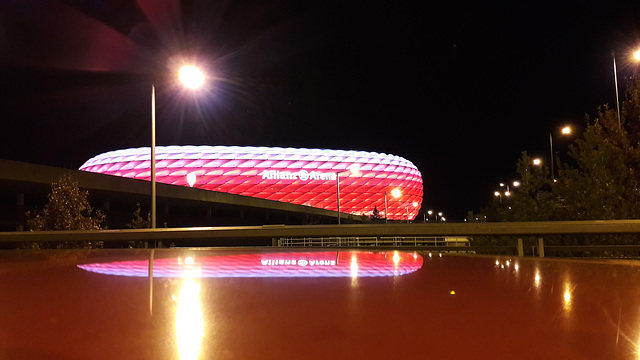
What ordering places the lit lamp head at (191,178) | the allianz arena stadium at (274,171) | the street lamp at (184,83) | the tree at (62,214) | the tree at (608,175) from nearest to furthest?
the street lamp at (184,83) → the tree at (608,175) → the tree at (62,214) → the lit lamp head at (191,178) → the allianz arena stadium at (274,171)

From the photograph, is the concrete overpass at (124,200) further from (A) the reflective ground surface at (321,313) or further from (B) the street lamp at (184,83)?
(A) the reflective ground surface at (321,313)

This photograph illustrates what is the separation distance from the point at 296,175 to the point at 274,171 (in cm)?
486

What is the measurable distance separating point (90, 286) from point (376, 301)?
1795 millimetres

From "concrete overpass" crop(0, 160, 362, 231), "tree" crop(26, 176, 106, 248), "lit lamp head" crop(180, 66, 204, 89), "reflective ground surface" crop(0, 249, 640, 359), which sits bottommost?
"reflective ground surface" crop(0, 249, 640, 359)

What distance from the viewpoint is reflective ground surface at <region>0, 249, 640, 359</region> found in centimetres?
180

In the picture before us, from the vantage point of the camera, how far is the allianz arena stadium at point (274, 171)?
91125mm

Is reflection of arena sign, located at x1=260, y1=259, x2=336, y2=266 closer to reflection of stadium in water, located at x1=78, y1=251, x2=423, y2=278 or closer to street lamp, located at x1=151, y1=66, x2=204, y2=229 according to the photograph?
reflection of stadium in water, located at x1=78, y1=251, x2=423, y2=278

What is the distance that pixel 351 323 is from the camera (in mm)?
2191

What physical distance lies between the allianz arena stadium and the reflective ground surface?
7955cm

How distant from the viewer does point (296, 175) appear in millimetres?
98938

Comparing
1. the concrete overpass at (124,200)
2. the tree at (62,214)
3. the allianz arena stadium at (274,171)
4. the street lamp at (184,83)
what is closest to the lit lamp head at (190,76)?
the street lamp at (184,83)

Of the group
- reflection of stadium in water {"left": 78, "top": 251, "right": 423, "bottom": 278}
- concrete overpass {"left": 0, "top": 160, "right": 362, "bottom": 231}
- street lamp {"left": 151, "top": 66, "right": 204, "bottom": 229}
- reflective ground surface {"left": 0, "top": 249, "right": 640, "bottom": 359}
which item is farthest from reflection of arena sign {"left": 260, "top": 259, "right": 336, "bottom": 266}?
concrete overpass {"left": 0, "top": 160, "right": 362, "bottom": 231}

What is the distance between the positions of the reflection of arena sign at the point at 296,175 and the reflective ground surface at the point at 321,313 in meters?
92.2

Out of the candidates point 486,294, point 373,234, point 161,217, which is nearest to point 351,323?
point 486,294
